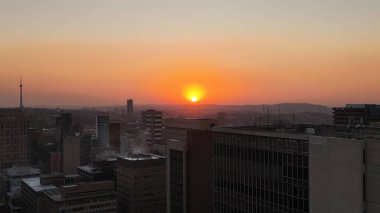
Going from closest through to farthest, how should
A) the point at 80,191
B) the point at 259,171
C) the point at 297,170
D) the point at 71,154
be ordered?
the point at 297,170 < the point at 259,171 < the point at 80,191 < the point at 71,154

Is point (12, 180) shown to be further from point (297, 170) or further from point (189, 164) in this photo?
point (297, 170)

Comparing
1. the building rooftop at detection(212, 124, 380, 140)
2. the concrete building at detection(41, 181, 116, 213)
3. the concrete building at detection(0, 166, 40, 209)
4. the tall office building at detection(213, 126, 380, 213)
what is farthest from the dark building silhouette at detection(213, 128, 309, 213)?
the concrete building at detection(0, 166, 40, 209)

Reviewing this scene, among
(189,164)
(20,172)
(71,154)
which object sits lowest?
(20,172)

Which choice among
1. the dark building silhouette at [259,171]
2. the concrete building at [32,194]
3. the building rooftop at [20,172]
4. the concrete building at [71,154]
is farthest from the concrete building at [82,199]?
the concrete building at [71,154]

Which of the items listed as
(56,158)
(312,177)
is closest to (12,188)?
(56,158)

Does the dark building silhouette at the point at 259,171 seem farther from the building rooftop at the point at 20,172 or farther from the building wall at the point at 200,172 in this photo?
the building rooftop at the point at 20,172

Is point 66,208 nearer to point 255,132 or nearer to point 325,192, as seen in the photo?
point 255,132

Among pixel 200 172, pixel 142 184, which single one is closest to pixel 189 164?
pixel 200 172
